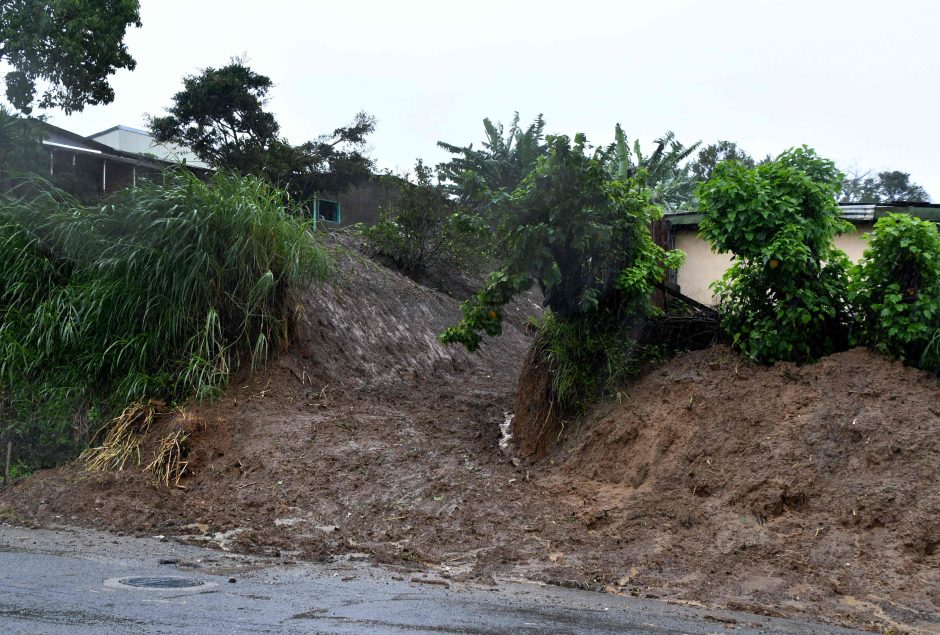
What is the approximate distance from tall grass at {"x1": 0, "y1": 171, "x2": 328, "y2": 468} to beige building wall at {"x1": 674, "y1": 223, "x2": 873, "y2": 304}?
16.5 feet

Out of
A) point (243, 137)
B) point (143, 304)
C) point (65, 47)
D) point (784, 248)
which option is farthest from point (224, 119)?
point (784, 248)

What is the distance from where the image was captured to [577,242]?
8672mm

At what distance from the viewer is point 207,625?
4.84 meters

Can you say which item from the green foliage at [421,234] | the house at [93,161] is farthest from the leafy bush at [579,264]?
the house at [93,161]

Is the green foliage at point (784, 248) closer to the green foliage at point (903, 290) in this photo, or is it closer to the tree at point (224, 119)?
the green foliage at point (903, 290)

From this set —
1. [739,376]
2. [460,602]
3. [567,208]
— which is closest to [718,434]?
[739,376]

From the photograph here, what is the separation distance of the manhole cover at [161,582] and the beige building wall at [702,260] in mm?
7712

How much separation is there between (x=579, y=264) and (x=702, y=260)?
3455 mm

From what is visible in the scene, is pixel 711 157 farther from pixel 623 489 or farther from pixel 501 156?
pixel 623 489

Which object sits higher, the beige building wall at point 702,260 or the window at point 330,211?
the window at point 330,211

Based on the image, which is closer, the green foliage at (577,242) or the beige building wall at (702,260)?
the green foliage at (577,242)

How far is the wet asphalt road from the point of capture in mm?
4906

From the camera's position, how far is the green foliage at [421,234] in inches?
701

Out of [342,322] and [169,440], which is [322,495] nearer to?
[169,440]
